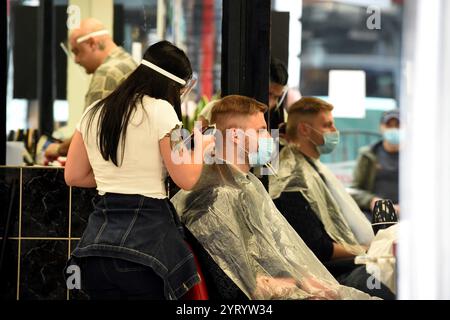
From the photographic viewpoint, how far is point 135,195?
3.17 m

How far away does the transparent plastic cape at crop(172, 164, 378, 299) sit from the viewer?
11.5 feet

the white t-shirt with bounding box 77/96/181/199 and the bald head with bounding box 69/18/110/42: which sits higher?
the bald head with bounding box 69/18/110/42

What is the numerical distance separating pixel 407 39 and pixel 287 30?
61 centimetres

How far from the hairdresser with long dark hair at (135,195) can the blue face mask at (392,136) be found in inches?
57.6

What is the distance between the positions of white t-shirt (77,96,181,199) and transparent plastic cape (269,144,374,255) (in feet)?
3.65

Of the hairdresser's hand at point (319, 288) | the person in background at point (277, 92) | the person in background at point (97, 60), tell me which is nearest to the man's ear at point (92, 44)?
the person in background at point (97, 60)

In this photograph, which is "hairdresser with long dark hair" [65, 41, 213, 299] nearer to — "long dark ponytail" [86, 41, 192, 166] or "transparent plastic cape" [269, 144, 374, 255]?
"long dark ponytail" [86, 41, 192, 166]

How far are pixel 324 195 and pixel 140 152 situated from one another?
4.45 feet

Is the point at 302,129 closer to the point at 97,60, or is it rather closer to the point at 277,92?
the point at 277,92

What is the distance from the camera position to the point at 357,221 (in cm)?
427

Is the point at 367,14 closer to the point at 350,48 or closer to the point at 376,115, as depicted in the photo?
the point at 350,48

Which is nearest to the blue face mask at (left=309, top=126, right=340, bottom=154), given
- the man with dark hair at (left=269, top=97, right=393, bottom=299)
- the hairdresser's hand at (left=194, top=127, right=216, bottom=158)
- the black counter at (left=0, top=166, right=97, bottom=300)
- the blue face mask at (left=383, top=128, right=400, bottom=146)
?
the man with dark hair at (left=269, top=97, right=393, bottom=299)

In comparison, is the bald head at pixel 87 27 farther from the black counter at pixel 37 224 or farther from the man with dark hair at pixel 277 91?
the man with dark hair at pixel 277 91

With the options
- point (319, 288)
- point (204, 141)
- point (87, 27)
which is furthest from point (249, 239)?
Answer: point (87, 27)
